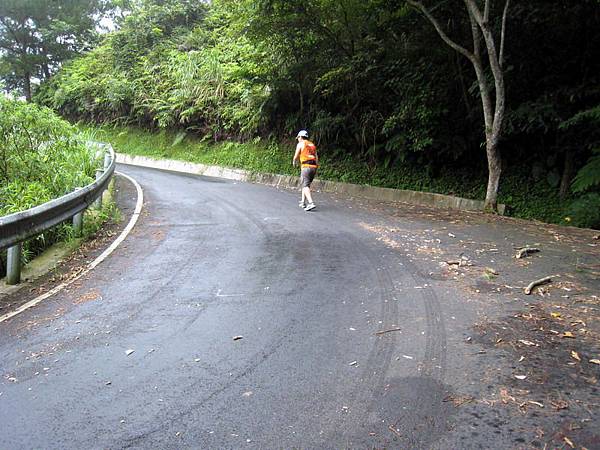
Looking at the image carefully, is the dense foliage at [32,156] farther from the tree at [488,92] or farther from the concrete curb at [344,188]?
the tree at [488,92]

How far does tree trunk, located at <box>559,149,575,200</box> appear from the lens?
12.7 meters

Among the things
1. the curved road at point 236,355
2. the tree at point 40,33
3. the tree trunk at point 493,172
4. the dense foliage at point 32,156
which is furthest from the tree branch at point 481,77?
the tree at point 40,33

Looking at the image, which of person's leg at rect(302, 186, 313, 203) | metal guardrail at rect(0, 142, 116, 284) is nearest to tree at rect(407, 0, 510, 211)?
person's leg at rect(302, 186, 313, 203)

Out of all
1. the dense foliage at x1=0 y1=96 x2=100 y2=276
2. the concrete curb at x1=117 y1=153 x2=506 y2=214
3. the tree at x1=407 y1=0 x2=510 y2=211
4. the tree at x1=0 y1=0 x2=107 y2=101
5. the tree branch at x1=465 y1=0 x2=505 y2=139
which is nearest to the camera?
the dense foliage at x1=0 y1=96 x2=100 y2=276

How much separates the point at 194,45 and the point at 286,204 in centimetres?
2174

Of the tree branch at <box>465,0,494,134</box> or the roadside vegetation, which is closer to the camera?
the roadside vegetation

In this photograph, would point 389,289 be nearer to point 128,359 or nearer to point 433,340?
point 433,340

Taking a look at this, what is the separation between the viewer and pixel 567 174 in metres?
12.8

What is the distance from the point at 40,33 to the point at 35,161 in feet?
119

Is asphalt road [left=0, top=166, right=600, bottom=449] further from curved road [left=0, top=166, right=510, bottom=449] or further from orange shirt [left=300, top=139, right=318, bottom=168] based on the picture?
orange shirt [left=300, top=139, right=318, bottom=168]

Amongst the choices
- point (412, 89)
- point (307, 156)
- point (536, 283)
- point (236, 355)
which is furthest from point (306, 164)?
point (236, 355)

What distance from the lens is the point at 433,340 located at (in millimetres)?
4461

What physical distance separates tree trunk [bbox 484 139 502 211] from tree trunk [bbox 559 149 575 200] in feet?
6.10

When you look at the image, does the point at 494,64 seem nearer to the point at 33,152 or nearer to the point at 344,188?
the point at 344,188
